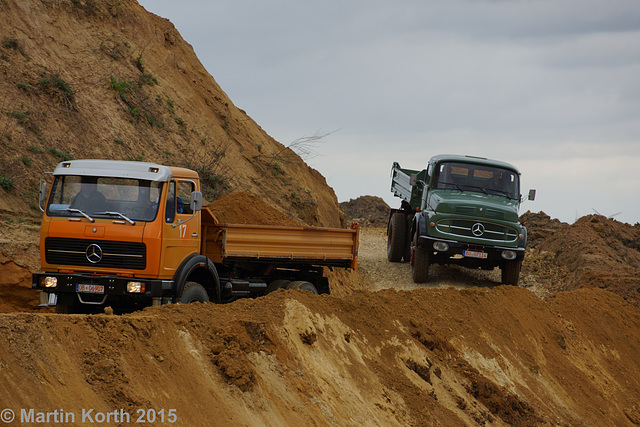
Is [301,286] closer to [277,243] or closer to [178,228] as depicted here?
[277,243]

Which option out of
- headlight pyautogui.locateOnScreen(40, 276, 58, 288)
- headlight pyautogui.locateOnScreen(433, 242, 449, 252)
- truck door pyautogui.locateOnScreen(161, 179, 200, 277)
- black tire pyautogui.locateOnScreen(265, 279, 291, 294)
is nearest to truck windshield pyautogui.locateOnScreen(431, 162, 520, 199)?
headlight pyautogui.locateOnScreen(433, 242, 449, 252)

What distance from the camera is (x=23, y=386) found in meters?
5.79

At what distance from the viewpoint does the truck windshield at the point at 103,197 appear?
381 inches

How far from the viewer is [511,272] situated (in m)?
16.7

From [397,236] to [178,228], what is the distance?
10.3 metres

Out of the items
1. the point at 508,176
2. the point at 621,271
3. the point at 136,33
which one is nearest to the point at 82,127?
the point at 136,33

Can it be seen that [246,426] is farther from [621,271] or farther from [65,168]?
[621,271]

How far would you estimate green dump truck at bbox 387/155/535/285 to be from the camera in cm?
1592

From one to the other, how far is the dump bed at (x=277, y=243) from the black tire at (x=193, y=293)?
98cm

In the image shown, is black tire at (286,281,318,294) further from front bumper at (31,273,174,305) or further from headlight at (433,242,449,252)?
headlight at (433,242,449,252)

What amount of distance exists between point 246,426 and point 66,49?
1761 cm

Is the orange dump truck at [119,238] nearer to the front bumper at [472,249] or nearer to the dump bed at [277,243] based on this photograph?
the dump bed at [277,243]

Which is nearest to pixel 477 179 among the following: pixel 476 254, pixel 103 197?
pixel 476 254

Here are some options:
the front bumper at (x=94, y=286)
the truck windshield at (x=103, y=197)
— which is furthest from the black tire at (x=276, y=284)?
the truck windshield at (x=103, y=197)
